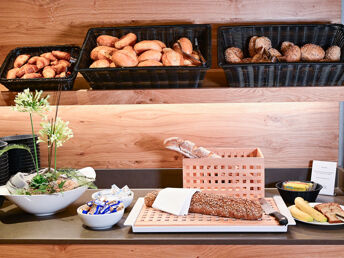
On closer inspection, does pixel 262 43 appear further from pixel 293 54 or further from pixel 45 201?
pixel 45 201

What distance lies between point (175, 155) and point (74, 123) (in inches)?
23.7

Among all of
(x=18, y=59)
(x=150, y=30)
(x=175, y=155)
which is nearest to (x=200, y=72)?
(x=150, y=30)

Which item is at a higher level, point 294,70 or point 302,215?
point 294,70

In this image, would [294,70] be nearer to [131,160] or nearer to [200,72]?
[200,72]

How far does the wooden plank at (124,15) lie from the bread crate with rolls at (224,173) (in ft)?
2.04

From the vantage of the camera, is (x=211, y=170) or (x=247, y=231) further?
(x=211, y=170)

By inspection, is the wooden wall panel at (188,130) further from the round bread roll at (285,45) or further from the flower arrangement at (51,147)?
the flower arrangement at (51,147)

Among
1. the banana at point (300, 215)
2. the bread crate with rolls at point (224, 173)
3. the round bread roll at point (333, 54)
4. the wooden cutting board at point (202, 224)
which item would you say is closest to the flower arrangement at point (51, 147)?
the wooden cutting board at point (202, 224)

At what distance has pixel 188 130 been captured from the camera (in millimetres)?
2434

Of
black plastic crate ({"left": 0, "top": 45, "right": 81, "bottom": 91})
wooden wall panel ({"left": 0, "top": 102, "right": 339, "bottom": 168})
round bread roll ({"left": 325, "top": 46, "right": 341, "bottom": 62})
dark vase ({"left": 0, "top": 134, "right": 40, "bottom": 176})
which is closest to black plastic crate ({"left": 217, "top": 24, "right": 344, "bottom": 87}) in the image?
round bread roll ({"left": 325, "top": 46, "right": 341, "bottom": 62})

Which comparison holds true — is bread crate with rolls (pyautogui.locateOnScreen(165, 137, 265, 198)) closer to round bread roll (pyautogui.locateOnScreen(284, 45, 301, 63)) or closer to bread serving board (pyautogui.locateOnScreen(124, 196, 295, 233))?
bread serving board (pyautogui.locateOnScreen(124, 196, 295, 233))

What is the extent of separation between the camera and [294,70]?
1.97m

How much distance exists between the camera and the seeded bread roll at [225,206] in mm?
1762

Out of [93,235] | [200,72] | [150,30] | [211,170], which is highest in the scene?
[150,30]
